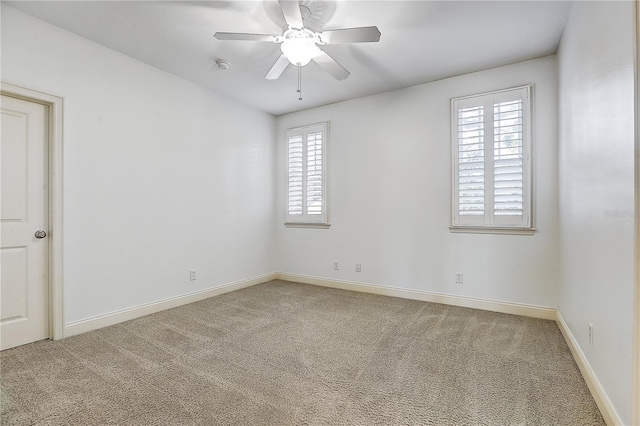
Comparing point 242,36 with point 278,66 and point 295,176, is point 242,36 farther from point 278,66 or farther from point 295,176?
point 295,176

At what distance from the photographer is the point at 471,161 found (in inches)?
142

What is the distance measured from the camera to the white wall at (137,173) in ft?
9.17

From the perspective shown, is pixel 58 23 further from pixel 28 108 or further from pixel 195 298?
pixel 195 298

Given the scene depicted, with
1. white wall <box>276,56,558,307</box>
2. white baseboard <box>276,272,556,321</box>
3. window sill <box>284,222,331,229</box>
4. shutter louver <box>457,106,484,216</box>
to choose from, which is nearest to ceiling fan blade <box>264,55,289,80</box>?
white wall <box>276,56,558,307</box>

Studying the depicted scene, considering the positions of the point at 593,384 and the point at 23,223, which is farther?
the point at 23,223

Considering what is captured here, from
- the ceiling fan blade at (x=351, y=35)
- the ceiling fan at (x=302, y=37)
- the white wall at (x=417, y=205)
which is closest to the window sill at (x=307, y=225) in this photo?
the white wall at (x=417, y=205)

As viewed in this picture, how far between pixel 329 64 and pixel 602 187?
218cm

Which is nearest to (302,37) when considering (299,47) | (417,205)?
(299,47)

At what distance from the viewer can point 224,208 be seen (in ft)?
14.3

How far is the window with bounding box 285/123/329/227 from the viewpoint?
15.6 feet

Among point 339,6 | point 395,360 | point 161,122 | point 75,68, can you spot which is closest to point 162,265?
point 161,122

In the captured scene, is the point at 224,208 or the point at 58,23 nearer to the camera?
the point at 58,23

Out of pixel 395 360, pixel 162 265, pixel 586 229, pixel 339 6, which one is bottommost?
pixel 395 360

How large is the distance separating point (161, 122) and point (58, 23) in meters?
1.16
